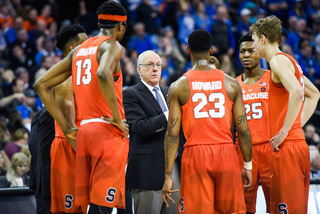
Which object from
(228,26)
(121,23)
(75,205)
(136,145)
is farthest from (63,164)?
(228,26)

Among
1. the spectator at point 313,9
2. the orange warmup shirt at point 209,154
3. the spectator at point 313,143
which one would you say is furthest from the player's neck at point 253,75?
the spectator at point 313,9

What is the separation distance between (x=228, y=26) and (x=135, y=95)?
9004mm

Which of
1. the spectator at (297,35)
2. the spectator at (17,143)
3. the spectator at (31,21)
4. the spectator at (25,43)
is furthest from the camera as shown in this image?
the spectator at (297,35)

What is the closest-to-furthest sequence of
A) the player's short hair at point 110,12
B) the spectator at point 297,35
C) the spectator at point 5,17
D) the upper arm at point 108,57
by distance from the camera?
the upper arm at point 108,57
the player's short hair at point 110,12
the spectator at point 5,17
the spectator at point 297,35

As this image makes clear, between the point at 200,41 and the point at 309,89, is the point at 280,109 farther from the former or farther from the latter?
the point at 200,41

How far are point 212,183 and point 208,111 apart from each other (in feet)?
2.26

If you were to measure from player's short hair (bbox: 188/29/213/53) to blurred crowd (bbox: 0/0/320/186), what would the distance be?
5738 millimetres

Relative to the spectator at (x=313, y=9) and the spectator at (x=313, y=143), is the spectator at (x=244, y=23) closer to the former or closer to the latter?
the spectator at (x=313, y=9)

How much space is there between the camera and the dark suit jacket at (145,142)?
5758 millimetres

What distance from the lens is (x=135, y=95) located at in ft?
19.9

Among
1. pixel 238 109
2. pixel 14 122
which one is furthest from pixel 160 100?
pixel 14 122

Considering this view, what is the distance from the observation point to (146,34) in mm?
14289

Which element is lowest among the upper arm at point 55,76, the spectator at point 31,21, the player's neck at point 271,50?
the upper arm at point 55,76

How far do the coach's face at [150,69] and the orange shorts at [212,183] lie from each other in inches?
62.8
